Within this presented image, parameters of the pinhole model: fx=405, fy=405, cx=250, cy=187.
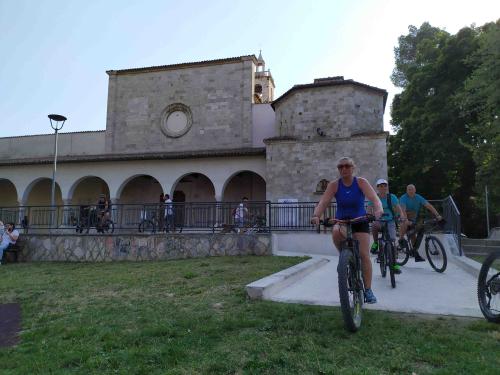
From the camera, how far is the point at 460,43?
2333 cm

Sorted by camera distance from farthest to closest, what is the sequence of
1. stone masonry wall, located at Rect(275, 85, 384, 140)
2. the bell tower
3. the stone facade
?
the bell tower < stone masonry wall, located at Rect(275, 85, 384, 140) < the stone facade

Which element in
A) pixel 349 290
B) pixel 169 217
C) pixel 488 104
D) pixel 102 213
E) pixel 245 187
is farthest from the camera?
pixel 245 187

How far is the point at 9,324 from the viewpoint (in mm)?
5168

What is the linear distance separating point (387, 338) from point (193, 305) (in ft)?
8.35

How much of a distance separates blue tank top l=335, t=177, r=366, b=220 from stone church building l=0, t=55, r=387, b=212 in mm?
16350

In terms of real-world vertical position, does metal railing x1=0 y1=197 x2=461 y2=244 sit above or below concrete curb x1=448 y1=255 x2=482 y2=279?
above

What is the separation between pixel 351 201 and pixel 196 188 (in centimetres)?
2246

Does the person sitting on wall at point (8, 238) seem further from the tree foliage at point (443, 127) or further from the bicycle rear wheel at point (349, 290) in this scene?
the tree foliage at point (443, 127)

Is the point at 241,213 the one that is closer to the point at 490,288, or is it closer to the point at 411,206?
the point at 411,206

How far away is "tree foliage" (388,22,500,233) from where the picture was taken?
22.0m

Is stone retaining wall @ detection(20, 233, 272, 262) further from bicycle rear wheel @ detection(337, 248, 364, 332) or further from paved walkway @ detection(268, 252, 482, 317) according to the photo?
bicycle rear wheel @ detection(337, 248, 364, 332)

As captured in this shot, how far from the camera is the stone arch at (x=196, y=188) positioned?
26.2m

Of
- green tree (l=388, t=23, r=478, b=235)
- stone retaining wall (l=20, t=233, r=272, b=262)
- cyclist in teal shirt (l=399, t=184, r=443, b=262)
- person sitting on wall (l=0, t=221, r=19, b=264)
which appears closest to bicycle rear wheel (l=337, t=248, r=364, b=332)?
cyclist in teal shirt (l=399, t=184, r=443, b=262)

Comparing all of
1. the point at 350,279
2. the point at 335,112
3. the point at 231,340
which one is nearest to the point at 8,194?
the point at 335,112
